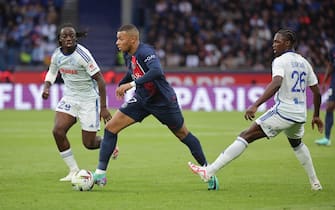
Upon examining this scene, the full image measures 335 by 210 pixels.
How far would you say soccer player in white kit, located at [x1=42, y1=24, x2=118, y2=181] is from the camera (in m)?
12.5

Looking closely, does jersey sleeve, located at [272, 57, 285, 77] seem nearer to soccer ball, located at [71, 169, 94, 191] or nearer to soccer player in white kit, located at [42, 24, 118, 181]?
soccer player in white kit, located at [42, 24, 118, 181]

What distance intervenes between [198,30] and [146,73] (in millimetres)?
26340

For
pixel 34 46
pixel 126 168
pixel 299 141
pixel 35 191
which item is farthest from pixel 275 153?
pixel 34 46

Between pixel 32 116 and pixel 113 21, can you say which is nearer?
pixel 32 116

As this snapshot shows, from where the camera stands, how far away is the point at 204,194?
1123 centimetres

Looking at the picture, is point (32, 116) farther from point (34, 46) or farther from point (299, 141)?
point (299, 141)

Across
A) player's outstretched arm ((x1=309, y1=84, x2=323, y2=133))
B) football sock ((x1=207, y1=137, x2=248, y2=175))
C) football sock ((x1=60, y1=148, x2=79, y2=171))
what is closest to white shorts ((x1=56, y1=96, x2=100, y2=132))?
football sock ((x1=60, y1=148, x2=79, y2=171))

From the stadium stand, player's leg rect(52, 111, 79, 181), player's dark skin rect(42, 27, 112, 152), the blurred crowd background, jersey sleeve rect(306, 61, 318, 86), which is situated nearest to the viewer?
jersey sleeve rect(306, 61, 318, 86)

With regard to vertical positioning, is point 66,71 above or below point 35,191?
above

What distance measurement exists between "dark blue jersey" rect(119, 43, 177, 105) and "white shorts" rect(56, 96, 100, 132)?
1205 mm

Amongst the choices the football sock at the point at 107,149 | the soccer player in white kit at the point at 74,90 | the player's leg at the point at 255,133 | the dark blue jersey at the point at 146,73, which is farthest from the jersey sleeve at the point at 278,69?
the soccer player in white kit at the point at 74,90

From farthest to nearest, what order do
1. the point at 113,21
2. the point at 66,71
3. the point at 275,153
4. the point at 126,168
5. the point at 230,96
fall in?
1. the point at 113,21
2. the point at 230,96
3. the point at 275,153
4. the point at 126,168
5. the point at 66,71

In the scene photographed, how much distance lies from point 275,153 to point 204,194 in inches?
250

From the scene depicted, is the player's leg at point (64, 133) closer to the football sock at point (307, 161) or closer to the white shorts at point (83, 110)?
the white shorts at point (83, 110)
